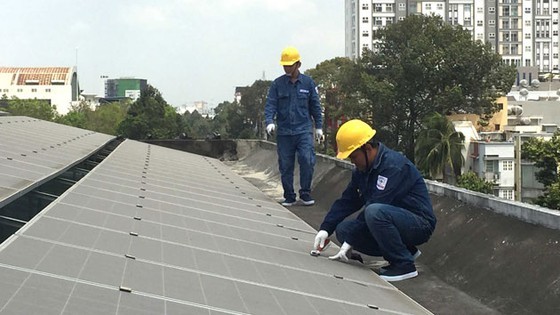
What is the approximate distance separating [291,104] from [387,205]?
11.0ft

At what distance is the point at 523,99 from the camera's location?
223ft

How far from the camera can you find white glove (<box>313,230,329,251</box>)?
4.82m

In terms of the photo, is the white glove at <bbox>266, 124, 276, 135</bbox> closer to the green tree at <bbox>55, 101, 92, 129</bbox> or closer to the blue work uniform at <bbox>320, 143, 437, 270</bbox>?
the blue work uniform at <bbox>320, 143, 437, 270</bbox>

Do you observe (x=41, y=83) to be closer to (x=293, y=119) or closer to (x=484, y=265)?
(x=293, y=119)

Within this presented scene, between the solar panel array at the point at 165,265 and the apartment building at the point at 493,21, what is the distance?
9232cm

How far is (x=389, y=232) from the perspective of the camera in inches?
173

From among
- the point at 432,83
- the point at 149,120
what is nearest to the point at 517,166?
the point at 432,83

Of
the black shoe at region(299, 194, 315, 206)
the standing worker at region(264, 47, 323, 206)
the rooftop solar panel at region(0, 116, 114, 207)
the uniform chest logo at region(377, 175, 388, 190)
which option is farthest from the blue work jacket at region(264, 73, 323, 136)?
the uniform chest logo at region(377, 175, 388, 190)

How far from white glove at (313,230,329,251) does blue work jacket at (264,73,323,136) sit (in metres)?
2.87

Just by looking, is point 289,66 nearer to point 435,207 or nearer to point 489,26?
point 435,207

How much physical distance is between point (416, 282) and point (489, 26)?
100848mm

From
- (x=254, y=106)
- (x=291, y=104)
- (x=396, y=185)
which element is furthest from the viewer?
(x=254, y=106)

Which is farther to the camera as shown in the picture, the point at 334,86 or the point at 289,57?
the point at 334,86

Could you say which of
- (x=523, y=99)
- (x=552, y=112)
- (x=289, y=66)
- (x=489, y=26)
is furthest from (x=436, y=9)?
(x=289, y=66)
